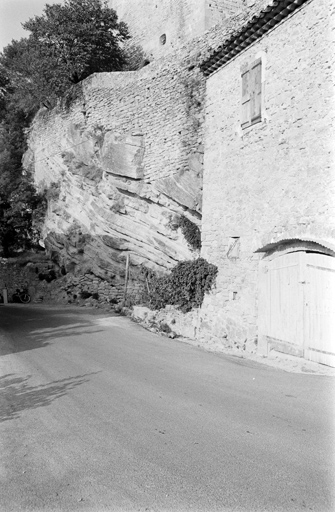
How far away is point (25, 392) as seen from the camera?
6.19 m

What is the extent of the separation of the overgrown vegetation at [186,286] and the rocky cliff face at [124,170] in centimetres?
101

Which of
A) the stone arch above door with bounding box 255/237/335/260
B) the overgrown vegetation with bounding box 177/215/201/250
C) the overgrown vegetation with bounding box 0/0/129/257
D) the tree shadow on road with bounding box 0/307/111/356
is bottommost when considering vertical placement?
the tree shadow on road with bounding box 0/307/111/356

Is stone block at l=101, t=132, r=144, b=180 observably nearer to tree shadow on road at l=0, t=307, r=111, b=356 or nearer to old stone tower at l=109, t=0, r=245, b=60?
tree shadow on road at l=0, t=307, r=111, b=356

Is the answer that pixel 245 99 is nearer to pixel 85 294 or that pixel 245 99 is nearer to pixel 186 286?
pixel 186 286

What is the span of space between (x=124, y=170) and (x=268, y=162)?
684 centimetres

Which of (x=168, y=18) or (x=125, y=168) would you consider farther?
(x=168, y=18)

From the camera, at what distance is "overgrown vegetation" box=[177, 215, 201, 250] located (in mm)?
13273

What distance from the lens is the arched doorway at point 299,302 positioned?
310 inches

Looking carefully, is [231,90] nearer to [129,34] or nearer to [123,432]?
[123,432]

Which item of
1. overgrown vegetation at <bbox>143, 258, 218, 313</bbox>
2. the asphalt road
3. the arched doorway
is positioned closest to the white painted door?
the arched doorway

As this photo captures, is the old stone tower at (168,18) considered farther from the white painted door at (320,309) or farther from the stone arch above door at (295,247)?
the white painted door at (320,309)

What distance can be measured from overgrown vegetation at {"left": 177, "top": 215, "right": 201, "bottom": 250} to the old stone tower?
862 cm

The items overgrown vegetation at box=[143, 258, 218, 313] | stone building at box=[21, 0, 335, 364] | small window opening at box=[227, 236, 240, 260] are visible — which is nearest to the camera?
stone building at box=[21, 0, 335, 364]

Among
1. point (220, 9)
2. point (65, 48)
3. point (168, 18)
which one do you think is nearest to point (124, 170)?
point (65, 48)
